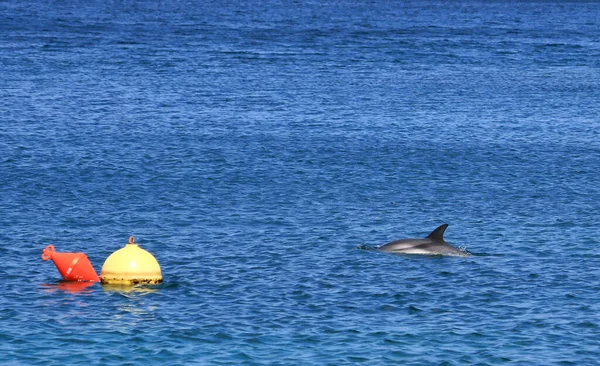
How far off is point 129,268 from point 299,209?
1258 centimetres

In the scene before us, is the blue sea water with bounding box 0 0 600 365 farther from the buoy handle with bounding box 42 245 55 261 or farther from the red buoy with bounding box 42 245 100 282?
the buoy handle with bounding box 42 245 55 261

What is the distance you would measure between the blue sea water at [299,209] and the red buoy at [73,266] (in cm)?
41

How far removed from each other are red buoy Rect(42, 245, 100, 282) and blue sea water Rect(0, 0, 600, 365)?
1.34 feet

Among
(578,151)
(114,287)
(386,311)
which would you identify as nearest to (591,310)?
(386,311)

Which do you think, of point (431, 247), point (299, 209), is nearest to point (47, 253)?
point (431, 247)

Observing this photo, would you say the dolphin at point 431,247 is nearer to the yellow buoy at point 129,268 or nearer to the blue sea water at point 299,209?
the blue sea water at point 299,209

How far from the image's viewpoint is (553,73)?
320ft

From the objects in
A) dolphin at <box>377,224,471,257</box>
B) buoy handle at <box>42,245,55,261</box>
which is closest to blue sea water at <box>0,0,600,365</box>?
dolphin at <box>377,224,471,257</box>

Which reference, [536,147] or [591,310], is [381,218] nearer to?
[591,310]

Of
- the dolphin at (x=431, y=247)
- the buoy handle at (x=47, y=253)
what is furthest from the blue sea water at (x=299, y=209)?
the buoy handle at (x=47, y=253)

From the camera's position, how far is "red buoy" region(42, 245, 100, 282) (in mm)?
30547

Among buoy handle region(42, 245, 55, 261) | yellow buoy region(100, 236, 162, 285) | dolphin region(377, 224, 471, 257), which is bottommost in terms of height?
dolphin region(377, 224, 471, 257)

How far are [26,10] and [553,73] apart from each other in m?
117

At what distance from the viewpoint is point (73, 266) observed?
30500 mm
